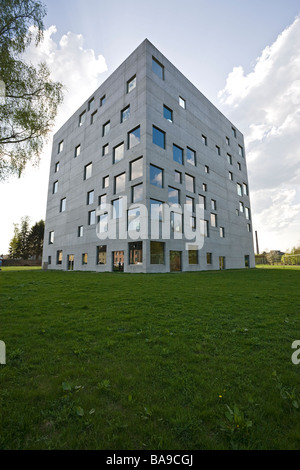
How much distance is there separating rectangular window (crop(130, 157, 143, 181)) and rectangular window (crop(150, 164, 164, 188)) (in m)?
1.21

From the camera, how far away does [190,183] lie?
28.2m

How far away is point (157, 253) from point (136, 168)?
9.84 m

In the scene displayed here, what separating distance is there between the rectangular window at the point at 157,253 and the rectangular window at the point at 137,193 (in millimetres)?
5114

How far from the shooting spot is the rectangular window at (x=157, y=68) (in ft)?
82.4

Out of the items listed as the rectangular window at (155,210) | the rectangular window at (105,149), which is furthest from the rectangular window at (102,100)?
the rectangular window at (155,210)

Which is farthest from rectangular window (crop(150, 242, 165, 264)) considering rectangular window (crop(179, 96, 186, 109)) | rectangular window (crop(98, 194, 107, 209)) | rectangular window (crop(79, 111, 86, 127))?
rectangular window (crop(79, 111, 86, 127))

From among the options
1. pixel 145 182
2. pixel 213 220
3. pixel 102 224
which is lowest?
pixel 102 224

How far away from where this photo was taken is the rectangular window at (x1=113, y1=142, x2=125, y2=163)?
25495mm

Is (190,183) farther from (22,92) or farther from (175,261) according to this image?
(22,92)

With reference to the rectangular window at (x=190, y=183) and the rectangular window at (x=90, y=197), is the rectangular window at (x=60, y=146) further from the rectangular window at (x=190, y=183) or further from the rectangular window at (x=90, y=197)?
the rectangular window at (x=190, y=183)

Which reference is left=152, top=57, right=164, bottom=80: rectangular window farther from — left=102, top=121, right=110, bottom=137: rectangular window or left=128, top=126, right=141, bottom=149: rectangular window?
left=102, top=121, right=110, bottom=137: rectangular window

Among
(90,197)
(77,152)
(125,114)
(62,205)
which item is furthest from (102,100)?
(62,205)

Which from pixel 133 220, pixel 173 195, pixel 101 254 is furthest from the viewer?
pixel 101 254

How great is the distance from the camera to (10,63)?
10.3 metres
